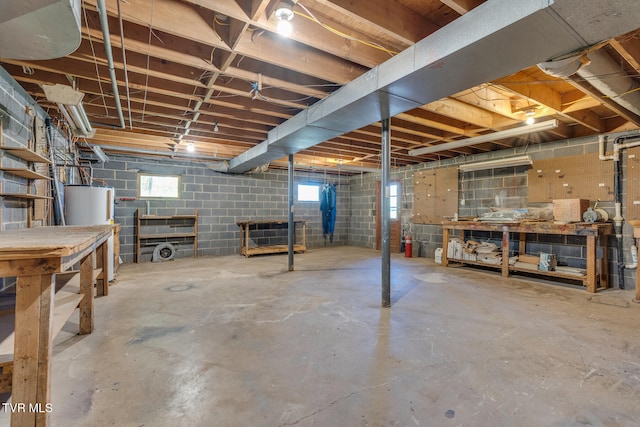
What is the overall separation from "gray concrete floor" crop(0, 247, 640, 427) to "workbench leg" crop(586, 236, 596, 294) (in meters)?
0.19

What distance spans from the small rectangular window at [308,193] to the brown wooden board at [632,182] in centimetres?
629

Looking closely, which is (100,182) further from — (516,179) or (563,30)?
(516,179)

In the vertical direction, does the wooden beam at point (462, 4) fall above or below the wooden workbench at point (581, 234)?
above

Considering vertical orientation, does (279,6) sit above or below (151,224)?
above

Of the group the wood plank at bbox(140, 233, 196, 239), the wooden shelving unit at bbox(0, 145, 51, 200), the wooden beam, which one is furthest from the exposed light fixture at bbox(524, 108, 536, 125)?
the wood plank at bbox(140, 233, 196, 239)

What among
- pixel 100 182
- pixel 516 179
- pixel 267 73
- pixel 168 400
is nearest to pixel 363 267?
pixel 516 179

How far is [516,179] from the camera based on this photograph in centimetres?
525

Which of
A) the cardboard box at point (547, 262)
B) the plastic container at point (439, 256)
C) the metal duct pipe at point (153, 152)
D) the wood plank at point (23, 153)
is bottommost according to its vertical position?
the plastic container at point (439, 256)

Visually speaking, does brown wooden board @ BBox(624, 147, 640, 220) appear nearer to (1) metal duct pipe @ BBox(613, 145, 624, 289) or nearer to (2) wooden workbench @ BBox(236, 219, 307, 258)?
(1) metal duct pipe @ BBox(613, 145, 624, 289)

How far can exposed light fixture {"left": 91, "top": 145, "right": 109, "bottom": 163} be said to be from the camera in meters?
4.90

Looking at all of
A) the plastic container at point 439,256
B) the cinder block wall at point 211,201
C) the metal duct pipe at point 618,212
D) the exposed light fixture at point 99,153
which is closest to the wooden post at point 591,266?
the metal duct pipe at point 618,212

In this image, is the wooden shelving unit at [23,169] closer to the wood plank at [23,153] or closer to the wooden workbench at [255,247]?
the wood plank at [23,153]

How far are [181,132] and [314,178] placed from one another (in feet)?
14.6

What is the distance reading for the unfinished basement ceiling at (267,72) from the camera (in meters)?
1.98
